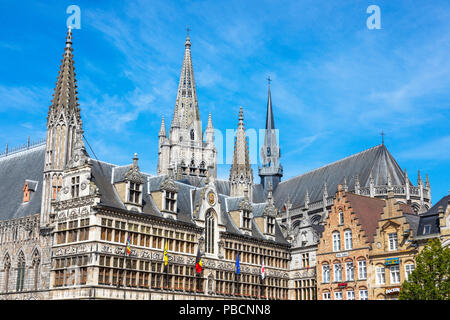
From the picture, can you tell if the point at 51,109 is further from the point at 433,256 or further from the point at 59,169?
the point at 433,256

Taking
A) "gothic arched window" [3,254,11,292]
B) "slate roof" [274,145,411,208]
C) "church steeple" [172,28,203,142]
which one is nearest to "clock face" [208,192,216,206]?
"gothic arched window" [3,254,11,292]

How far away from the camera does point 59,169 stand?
4688 centimetres

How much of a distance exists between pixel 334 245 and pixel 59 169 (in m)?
23.4

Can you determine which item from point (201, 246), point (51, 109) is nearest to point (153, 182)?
point (201, 246)

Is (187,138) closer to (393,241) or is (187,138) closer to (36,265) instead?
(36,265)

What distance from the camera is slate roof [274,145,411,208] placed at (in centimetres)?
6956

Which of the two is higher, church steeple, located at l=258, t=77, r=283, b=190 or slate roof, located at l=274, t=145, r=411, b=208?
church steeple, located at l=258, t=77, r=283, b=190

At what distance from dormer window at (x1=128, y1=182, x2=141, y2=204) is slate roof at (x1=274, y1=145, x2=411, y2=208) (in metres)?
33.5

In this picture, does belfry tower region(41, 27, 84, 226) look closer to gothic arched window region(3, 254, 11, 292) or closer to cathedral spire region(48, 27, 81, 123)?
cathedral spire region(48, 27, 81, 123)

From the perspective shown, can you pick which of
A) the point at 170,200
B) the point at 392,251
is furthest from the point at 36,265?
the point at 392,251

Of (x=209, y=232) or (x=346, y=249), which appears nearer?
(x=209, y=232)

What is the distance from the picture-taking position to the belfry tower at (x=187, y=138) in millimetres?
100062

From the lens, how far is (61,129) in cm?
4800

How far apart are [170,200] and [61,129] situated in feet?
35.5
